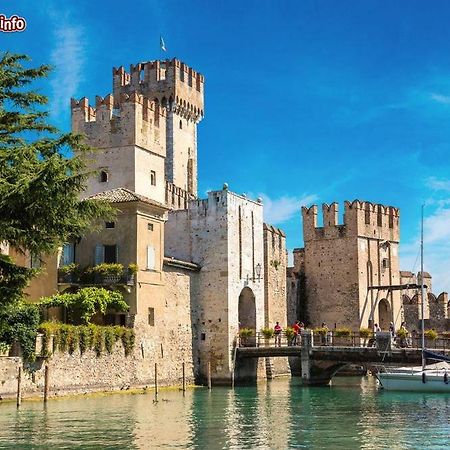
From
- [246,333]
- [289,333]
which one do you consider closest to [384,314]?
[289,333]

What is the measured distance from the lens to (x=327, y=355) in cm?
3719

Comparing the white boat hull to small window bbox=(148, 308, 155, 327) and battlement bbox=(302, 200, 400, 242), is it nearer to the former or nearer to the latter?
small window bbox=(148, 308, 155, 327)

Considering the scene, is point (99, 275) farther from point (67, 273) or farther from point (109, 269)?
point (67, 273)

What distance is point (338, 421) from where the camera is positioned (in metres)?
25.1

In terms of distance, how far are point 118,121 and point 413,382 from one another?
1746 centimetres

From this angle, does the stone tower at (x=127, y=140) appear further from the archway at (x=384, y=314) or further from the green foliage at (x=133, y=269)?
the archway at (x=384, y=314)

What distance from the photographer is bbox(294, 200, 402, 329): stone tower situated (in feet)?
167

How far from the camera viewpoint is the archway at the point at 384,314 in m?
52.8

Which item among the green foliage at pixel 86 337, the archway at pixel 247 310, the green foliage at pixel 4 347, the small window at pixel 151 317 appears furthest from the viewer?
the archway at pixel 247 310

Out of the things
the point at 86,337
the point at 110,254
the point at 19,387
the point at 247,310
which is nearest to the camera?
the point at 19,387

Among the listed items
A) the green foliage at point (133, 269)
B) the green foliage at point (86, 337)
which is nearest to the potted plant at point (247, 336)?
the green foliage at point (86, 337)

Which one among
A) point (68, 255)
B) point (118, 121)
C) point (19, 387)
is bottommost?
point (19, 387)

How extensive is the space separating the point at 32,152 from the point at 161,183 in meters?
26.4

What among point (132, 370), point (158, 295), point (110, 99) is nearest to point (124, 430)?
point (132, 370)
